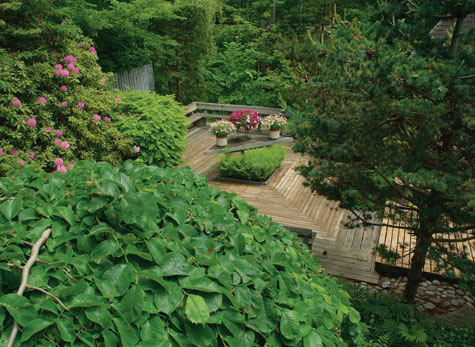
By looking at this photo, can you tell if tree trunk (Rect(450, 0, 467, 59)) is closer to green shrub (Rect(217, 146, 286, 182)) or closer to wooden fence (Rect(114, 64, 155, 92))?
green shrub (Rect(217, 146, 286, 182))

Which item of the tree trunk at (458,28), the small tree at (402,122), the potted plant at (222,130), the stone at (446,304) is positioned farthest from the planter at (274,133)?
the tree trunk at (458,28)

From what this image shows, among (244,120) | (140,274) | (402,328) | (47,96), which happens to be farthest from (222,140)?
(140,274)

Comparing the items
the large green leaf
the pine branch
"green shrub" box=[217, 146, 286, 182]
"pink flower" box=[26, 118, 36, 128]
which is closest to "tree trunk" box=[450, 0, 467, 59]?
the large green leaf

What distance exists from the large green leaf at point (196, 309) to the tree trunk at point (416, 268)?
3.09 m

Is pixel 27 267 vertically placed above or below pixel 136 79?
above

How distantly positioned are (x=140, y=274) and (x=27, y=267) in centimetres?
34

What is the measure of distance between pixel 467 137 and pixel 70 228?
3.24 meters

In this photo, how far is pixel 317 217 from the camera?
6344mm

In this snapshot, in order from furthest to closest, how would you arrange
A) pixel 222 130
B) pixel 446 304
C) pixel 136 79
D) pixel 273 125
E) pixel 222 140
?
pixel 136 79
pixel 273 125
pixel 222 140
pixel 222 130
pixel 446 304

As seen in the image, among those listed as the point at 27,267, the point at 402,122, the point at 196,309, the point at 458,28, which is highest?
the point at 458,28

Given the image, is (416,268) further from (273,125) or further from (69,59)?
(273,125)

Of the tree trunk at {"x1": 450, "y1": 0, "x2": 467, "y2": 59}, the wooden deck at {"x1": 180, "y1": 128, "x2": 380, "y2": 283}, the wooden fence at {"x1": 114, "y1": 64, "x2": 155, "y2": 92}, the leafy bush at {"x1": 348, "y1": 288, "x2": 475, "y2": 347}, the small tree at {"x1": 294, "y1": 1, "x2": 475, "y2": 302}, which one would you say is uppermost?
the tree trunk at {"x1": 450, "y1": 0, "x2": 467, "y2": 59}

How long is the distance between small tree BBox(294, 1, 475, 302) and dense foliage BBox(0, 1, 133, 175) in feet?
11.5

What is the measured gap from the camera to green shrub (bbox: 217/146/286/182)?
7617mm
